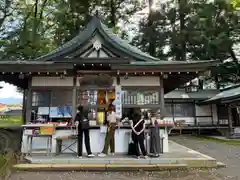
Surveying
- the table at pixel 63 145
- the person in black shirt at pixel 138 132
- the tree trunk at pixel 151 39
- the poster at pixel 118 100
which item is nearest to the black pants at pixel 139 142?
the person in black shirt at pixel 138 132

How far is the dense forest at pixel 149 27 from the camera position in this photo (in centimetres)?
2241

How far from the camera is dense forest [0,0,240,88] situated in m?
22.4

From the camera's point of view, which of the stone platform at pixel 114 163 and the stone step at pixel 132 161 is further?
the stone step at pixel 132 161

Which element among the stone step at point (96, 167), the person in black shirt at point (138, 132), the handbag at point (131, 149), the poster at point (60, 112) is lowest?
the stone step at point (96, 167)

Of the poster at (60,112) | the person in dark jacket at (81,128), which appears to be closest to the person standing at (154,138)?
the person in dark jacket at (81,128)

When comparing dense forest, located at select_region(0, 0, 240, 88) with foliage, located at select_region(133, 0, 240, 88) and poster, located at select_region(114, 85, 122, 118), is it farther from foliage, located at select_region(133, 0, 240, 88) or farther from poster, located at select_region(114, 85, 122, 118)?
poster, located at select_region(114, 85, 122, 118)

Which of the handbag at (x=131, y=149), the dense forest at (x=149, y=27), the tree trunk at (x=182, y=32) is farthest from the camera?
the tree trunk at (x=182, y=32)

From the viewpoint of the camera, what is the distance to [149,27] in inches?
1079

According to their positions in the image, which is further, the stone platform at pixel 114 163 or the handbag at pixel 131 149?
the handbag at pixel 131 149

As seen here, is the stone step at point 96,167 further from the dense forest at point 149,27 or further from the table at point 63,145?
the dense forest at point 149,27

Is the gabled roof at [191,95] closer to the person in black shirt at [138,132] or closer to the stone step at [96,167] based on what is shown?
the person in black shirt at [138,132]

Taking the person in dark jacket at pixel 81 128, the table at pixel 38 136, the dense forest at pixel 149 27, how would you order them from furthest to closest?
1. the dense forest at pixel 149 27
2. the table at pixel 38 136
3. the person in dark jacket at pixel 81 128

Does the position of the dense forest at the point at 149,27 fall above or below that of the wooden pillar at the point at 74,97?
above

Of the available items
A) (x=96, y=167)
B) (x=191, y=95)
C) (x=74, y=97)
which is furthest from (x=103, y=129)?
(x=191, y=95)
